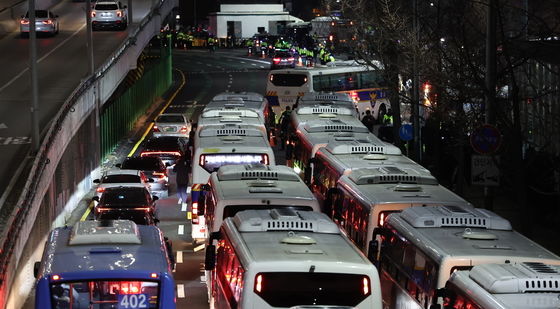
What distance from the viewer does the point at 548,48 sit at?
91.2 ft

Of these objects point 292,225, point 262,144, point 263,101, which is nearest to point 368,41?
point 263,101

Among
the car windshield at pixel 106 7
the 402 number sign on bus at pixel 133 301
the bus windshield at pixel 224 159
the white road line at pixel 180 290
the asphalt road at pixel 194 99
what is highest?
the car windshield at pixel 106 7

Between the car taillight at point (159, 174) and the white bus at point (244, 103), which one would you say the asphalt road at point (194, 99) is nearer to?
the car taillight at point (159, 174)

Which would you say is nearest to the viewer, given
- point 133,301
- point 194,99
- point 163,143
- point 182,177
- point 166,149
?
point 133,301

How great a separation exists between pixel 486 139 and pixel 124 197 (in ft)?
37.2

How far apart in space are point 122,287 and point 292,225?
2886mm

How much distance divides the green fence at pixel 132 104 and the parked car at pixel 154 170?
551cm

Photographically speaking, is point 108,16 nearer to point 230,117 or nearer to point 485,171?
point 230,117

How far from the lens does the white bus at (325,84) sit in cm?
6022

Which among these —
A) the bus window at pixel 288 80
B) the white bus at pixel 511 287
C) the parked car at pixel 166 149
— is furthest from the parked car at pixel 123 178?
the bus window at pixel 288 80

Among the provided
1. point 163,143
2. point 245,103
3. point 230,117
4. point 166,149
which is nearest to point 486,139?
point 230,117

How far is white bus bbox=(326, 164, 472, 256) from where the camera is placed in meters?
20.9

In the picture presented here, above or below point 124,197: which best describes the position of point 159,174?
below

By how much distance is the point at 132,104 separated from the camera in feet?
192
